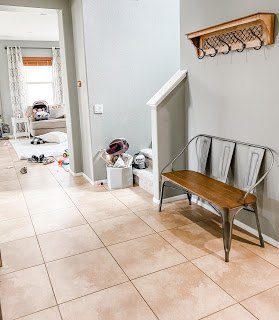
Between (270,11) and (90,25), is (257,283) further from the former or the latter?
(90,25)

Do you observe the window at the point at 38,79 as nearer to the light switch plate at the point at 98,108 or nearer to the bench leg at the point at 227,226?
the light switch plate at the point at 98,108

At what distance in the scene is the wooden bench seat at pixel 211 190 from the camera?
97.0 inches

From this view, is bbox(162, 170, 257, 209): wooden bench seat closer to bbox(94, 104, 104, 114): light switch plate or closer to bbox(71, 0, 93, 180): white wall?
bbox(94, 104, 104, 114): light switch plate

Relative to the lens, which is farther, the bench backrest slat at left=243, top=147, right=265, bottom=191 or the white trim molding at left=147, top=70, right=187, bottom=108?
the white trim molding at left=147, top=70, right=187, bottom=108

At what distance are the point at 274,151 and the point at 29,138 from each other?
7699 mm

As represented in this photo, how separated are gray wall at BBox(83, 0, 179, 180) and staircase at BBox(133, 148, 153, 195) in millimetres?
240

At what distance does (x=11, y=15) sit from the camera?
650cm

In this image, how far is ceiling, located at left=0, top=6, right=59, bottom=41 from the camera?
6.57 metres

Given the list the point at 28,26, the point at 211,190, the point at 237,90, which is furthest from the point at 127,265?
the point at 28,26

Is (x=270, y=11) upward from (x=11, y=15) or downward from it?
downward

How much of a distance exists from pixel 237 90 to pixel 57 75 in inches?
327

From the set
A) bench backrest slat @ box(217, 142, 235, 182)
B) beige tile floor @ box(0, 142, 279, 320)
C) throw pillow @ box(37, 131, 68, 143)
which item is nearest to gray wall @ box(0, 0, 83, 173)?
beige tile floor @ box(0, 142, 279, 320)

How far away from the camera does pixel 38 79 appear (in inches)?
399

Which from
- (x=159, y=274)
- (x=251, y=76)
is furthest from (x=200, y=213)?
(x=251, y=76)
